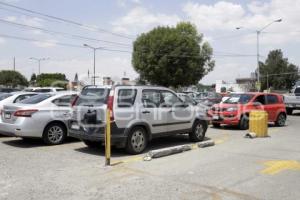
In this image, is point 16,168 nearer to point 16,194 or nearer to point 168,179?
point 16,194

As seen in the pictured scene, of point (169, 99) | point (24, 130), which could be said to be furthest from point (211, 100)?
point (24, 130)

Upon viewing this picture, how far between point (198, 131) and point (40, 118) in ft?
15.3

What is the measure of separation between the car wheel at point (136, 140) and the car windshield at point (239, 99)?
7.08m

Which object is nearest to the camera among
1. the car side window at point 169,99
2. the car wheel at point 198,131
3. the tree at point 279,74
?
the car side window at point 169,99

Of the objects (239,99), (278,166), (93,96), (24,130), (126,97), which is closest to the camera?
(278,166)

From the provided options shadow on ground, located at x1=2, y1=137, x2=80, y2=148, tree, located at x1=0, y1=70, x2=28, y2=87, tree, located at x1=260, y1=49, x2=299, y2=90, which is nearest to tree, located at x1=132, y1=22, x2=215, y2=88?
shadow on ground, located at x1=2, y1=137, x2=80, y2=148

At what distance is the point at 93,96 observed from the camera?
8922 mm

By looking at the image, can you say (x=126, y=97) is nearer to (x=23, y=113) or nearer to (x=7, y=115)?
(x=23, y=113)

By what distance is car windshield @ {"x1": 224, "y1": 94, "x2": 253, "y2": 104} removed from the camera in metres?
15.1

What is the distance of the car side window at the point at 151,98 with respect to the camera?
9.13 m

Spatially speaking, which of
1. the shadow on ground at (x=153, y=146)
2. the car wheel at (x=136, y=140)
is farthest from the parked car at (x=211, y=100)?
the car wheel at (x=136, y=140)

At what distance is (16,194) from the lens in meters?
5.65

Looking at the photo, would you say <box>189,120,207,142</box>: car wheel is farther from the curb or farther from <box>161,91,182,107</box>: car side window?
<box>161,91,182,107</box>: car side window

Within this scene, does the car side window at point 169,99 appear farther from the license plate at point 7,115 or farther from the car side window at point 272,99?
the car side window at point 272,99
